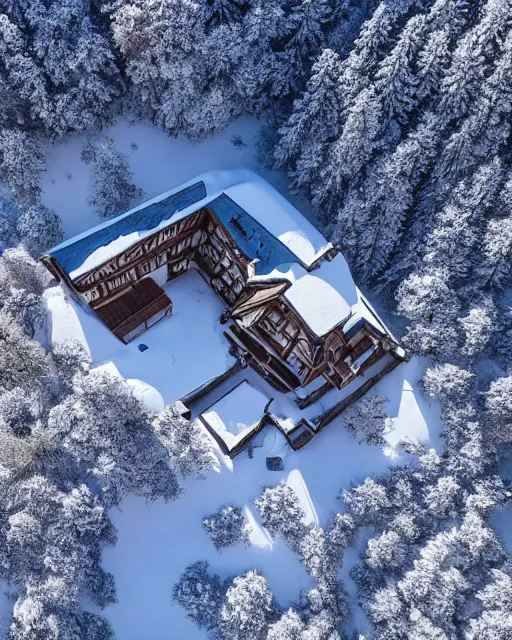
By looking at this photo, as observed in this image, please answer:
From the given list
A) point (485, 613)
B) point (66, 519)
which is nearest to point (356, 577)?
point (485, 613)

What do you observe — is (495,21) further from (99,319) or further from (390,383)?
(99,319)

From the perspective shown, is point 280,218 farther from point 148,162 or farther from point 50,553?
point 50,553

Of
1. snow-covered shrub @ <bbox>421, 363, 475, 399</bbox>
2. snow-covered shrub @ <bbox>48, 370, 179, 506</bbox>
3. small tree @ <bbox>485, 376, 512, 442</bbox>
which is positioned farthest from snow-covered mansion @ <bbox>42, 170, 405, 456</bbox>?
small tree @ <bbox>485, 376, 512, 442</bbox>

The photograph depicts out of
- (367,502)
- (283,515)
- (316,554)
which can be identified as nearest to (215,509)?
(283,515)

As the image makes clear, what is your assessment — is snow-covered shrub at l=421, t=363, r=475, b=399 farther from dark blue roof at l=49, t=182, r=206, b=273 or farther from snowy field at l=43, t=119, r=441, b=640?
dark blue roof at l=49, t=182, r=206, b=273

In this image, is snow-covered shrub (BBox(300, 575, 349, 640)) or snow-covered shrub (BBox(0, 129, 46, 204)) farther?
snow-covered shrub (BBox(0, 129, 46, 204))

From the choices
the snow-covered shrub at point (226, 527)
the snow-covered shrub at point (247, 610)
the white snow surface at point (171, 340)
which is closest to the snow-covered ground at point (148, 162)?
the white snow surface at point (171, 340)

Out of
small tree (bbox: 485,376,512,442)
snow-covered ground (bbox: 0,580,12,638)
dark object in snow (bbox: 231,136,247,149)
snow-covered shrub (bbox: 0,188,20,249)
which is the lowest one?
small tree (bbox: 485,376,512,442)
